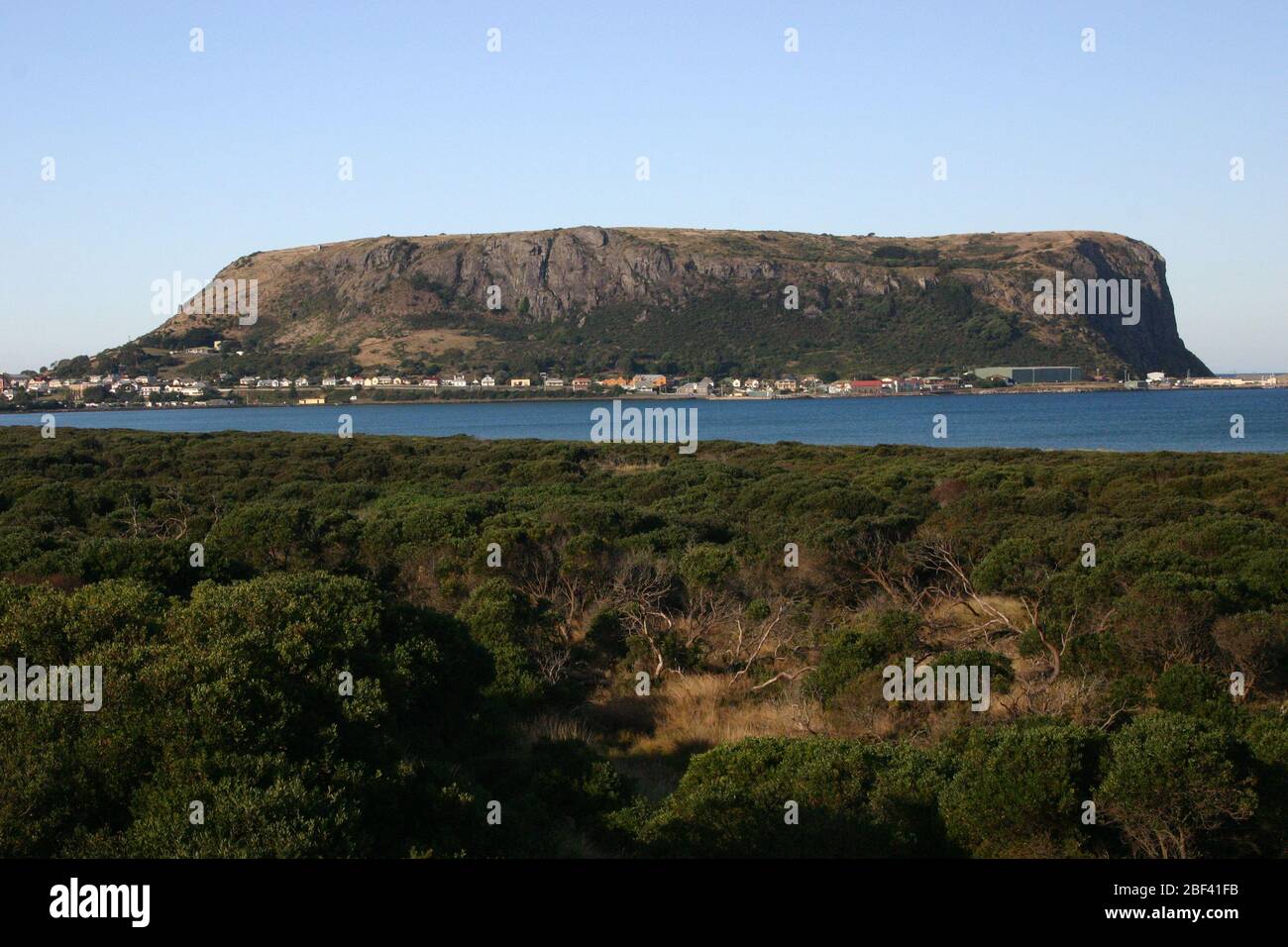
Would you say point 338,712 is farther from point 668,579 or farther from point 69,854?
point 668,579

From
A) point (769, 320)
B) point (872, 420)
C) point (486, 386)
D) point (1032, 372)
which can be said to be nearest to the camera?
point (872, 420)

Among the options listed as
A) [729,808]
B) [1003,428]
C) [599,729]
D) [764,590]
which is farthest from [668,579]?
[1003,428]

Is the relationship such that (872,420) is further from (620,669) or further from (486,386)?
(620,669)

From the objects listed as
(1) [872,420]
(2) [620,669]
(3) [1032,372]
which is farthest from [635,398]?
(2) [620,669]

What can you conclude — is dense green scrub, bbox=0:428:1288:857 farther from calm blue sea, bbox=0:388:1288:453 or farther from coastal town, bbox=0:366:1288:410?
coastal town, bbox=0:366:1288:410

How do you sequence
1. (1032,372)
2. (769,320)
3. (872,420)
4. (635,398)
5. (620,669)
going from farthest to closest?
1. (769,320)
2. (1032,372)
3. (635,398)
4. (872,420)
5. (620,669)

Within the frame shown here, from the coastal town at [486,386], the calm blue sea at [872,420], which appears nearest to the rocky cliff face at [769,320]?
the coastal town at [486,386]

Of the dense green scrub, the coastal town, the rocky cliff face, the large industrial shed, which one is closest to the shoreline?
the coastal town
